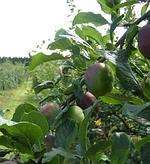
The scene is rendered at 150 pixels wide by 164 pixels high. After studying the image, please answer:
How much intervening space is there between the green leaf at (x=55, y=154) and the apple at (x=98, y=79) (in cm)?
12

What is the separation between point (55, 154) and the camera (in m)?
0.79

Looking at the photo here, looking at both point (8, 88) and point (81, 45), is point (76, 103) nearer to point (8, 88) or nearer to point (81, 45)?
point (81, 45)

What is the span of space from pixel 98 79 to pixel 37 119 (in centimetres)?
13

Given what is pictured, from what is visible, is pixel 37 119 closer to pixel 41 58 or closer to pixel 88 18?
pixel 41 58

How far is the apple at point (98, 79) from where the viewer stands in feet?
2.81

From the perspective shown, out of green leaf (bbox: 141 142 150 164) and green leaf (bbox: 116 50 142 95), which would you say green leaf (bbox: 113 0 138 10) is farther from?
green leaf (bbox: 141 142 150 164)

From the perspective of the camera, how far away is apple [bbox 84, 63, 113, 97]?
0.86 meters

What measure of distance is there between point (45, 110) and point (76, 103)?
0.07m

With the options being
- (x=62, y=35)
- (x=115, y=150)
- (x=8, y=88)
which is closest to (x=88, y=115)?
(x=115, y=150)

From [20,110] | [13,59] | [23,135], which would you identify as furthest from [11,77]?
[23,135]

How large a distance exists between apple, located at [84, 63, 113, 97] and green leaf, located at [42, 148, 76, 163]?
116 millimetres

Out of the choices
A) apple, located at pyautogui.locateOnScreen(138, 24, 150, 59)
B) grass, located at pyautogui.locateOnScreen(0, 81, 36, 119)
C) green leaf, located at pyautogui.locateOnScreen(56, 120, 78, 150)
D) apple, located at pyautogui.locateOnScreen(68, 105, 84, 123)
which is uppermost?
apple, located at pyautogui.locateOnScreen(138, 24, 150, 59)

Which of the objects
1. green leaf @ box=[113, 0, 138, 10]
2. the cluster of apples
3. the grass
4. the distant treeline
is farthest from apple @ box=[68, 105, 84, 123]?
the distant treeline

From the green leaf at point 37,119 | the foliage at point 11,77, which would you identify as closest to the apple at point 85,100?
the green leaf at point 37,119
